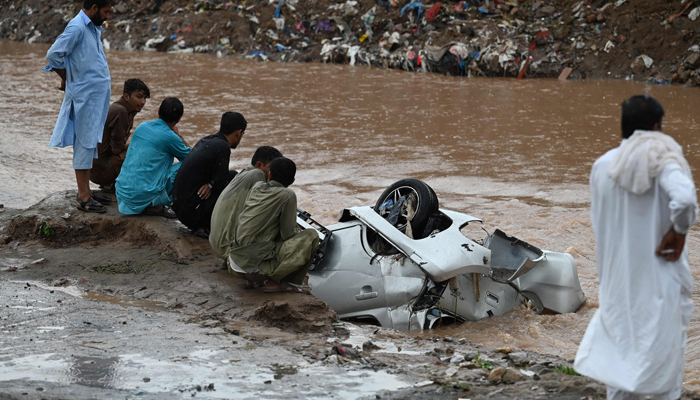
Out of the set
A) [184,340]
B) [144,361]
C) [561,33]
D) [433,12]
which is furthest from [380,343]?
[433,12]

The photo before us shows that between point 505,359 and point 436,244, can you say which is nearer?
point 505,359

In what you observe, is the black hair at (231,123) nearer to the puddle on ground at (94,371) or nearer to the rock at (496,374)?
the puddle on ground at (94,371)

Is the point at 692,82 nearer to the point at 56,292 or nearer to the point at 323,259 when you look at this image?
the point at 323,259

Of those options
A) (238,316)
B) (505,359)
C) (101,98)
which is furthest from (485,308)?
(101,98)

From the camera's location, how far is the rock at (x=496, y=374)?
12.7 ft

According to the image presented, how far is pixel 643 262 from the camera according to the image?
307cm

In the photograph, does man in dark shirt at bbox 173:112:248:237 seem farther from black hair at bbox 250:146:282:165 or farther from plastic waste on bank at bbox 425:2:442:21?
plastic waste on bank at bbox 425:2:442:21

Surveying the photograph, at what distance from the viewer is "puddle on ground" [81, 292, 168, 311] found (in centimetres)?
536

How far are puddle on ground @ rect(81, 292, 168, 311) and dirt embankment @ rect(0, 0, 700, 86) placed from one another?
1539 cm

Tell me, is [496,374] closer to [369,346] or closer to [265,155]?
[369,346]

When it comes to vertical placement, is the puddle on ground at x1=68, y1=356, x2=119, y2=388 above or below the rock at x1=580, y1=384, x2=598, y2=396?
above

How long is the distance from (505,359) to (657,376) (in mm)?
1472

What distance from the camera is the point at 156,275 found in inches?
238

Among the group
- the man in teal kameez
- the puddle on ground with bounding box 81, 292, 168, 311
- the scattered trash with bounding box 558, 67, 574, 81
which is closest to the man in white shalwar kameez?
the puddle on ground with bounding box 81, 292, 168, 311
